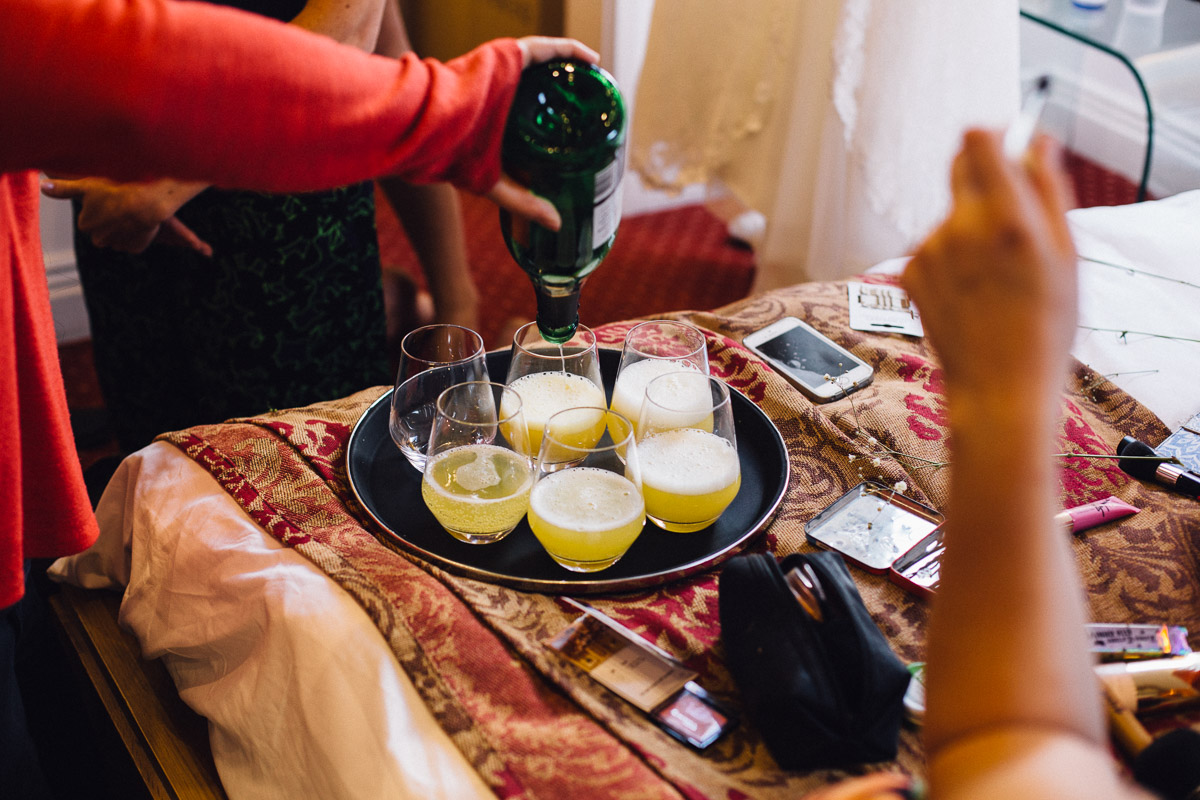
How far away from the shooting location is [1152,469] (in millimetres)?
1058

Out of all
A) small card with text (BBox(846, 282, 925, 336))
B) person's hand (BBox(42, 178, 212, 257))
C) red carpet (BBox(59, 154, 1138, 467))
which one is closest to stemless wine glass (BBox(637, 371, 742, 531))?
small card with text (BBox(846, 282, 925, 336))

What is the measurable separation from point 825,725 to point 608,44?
8.34 feet

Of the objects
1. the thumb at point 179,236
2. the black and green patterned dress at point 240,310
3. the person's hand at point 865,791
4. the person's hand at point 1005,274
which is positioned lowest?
the black and green patterned dress at point 240,310

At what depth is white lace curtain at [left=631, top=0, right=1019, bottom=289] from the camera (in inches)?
80.5

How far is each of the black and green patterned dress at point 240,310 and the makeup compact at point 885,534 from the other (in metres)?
0.95

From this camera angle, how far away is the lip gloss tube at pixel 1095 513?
98cm

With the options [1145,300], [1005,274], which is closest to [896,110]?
[1145,300]

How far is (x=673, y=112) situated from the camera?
261cm

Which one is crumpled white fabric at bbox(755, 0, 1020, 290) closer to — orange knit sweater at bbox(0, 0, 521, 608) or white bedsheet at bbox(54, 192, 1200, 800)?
white bedsheet at bbox(54, 192, 1200, 800)

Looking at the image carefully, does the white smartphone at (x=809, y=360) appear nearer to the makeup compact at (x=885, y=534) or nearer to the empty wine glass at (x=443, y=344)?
→ the makeup compact at (x=885, y=534)

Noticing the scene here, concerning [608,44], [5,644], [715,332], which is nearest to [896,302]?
[715,332]

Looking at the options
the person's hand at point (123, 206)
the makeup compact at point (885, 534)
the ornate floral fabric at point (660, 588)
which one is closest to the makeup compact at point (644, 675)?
the ornate floral fabric at point (660, 588)

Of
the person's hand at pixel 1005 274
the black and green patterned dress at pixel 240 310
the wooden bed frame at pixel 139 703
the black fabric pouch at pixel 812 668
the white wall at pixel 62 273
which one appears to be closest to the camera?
the person's hand at pixel 1005 274

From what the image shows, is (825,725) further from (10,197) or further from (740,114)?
(740,114)
